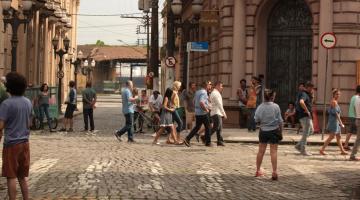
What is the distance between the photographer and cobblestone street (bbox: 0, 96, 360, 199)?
405 inches

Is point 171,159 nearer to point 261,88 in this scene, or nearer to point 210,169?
point 210,169

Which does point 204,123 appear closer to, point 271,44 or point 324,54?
point 324,54

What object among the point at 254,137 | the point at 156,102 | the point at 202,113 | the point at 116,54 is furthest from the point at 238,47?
the point at 116,54

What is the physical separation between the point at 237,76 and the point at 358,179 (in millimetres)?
13150

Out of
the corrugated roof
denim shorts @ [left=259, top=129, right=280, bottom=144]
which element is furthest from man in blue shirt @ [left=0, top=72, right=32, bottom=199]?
the corrugated roof

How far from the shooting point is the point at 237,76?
998 inches

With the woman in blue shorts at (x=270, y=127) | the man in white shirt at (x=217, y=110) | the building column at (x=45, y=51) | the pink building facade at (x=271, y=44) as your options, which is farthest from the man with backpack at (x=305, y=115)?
the building column at (x=45, y=51)

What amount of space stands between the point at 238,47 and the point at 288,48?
1819 mm

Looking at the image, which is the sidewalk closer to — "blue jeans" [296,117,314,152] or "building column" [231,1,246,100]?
"building column" [231,1,246,100]

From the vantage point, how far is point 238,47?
25.2m

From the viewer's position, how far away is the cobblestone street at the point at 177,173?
10.3 meters

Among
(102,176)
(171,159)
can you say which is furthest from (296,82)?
(102,176)

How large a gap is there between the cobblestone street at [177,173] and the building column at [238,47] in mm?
6675

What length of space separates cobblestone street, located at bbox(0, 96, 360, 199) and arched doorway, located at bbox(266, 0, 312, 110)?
6624 mm
